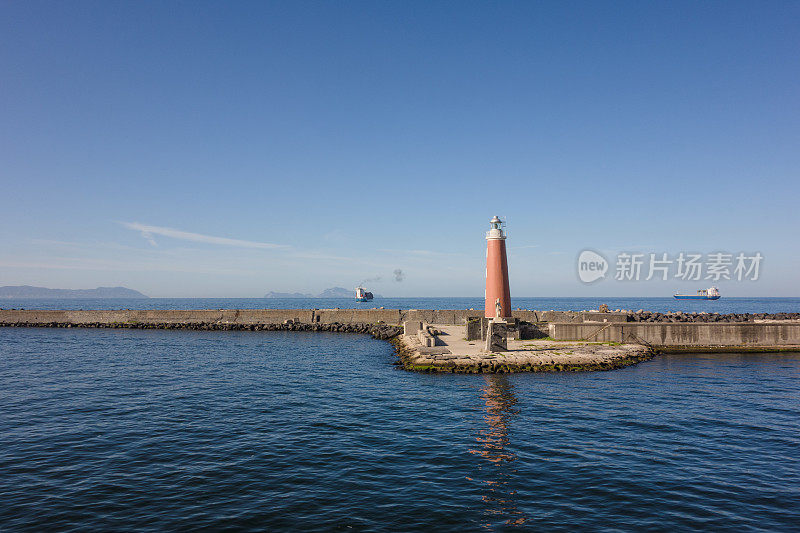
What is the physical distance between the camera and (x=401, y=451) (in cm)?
1267

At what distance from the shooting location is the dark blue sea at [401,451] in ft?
29.9

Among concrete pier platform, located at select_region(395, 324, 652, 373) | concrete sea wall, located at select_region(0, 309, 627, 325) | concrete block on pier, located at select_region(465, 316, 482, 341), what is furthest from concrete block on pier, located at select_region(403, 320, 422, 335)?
concrete sea wall, located at select_region(0, 309, 627, 325)

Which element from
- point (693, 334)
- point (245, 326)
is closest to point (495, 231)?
point (693, 334)

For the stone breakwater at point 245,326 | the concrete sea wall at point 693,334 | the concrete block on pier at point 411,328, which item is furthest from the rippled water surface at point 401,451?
the stone breakwater at point 245,326

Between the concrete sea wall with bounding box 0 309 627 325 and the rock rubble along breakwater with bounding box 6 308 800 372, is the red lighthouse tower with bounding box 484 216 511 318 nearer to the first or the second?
the rock rubble along breakwater with bounding box 6 308 800 372

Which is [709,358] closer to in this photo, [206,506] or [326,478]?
[326,478]

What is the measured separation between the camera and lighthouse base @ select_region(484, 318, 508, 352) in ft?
90.7

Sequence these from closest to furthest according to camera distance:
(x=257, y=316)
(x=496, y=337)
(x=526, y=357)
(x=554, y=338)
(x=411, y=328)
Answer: (x=526, y=357) → (x=496, y=337) → (x=554, y=338) → (x=411, y=328) → (x=257, y=316)

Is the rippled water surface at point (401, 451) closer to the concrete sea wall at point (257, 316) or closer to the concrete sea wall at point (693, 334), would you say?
the concrete sea wall at point (693, 334)

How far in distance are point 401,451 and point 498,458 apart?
283 centimetres

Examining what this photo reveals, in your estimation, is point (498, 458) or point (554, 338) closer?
point (498, 458)

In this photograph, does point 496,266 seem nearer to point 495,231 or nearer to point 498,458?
point 495,231

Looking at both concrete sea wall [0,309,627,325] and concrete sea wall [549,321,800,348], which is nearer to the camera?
concrete sea wall [549,321,800,348]

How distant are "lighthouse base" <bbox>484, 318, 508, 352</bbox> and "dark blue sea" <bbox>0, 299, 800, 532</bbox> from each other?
4.28m
